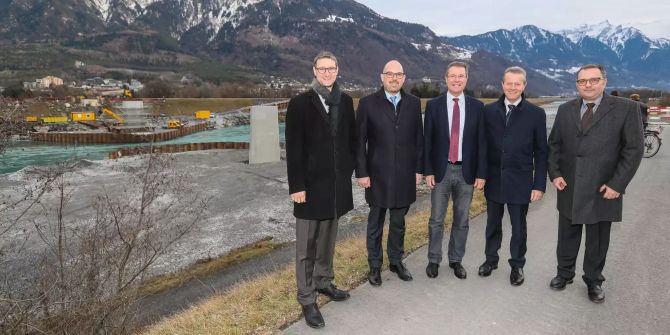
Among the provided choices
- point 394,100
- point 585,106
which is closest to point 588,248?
point 585,106

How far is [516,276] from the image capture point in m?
4.47

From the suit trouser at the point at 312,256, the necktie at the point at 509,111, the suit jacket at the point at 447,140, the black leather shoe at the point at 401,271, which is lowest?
the black leather shoe at the point at 401,271

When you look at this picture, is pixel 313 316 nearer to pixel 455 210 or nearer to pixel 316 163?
pixel 316 163

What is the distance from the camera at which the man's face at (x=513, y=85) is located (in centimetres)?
430

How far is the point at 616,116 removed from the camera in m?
3.91

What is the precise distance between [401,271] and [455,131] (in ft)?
5.40

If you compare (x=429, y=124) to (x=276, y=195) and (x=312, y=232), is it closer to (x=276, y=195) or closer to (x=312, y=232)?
(x=312, y=232)

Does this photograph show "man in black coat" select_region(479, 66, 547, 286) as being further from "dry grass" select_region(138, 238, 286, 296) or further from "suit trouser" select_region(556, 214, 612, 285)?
"dry grass" select_region(138, 238, 286, 296)

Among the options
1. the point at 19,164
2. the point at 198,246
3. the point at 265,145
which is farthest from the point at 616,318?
the point at 19,164

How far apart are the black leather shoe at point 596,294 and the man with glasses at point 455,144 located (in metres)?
1.19

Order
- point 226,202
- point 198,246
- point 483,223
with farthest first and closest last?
point 226,202 → point 198,246 → point 483,223

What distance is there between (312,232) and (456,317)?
59.7 inches

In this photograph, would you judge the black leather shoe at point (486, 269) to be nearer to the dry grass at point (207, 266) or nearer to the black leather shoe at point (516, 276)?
the black leather shoe at point (516, 276)

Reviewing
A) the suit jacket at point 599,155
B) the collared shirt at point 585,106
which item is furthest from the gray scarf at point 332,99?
the collared shirt at point 585,106
